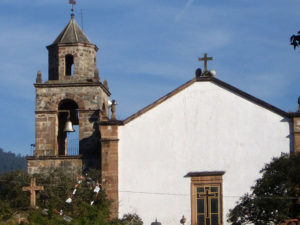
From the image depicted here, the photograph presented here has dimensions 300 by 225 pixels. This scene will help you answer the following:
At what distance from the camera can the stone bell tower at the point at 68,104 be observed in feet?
133

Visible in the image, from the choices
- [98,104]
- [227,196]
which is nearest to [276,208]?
[227,196]

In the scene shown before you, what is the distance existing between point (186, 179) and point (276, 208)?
9.03 m

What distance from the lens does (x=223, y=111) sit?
38375mm

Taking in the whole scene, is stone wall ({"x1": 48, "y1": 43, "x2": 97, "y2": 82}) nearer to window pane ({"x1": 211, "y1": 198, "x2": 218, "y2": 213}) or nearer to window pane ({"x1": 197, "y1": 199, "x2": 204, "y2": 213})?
window pane ({"x1": 197, "y1": 199, "x2": 204, "y2": 213})

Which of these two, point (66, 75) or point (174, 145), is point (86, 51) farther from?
point (174, 145)

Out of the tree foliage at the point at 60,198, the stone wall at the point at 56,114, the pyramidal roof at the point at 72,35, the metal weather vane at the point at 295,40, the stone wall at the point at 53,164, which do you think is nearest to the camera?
the metal weather vane at the point at 295,40

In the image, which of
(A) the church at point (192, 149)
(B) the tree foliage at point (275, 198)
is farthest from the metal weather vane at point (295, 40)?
(A) the church at point (192, 149)

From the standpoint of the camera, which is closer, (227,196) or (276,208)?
(276,208)

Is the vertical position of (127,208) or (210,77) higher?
(210,77)

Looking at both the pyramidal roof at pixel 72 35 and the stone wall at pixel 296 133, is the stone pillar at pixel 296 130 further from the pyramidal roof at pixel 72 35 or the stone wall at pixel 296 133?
the pyramidal roof at pixel 72 35

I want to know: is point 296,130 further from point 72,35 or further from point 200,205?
point 72,35

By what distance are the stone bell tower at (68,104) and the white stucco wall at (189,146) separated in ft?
9.50

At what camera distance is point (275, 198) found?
2928cm

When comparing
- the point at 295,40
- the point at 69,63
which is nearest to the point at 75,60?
the point at 69,63
